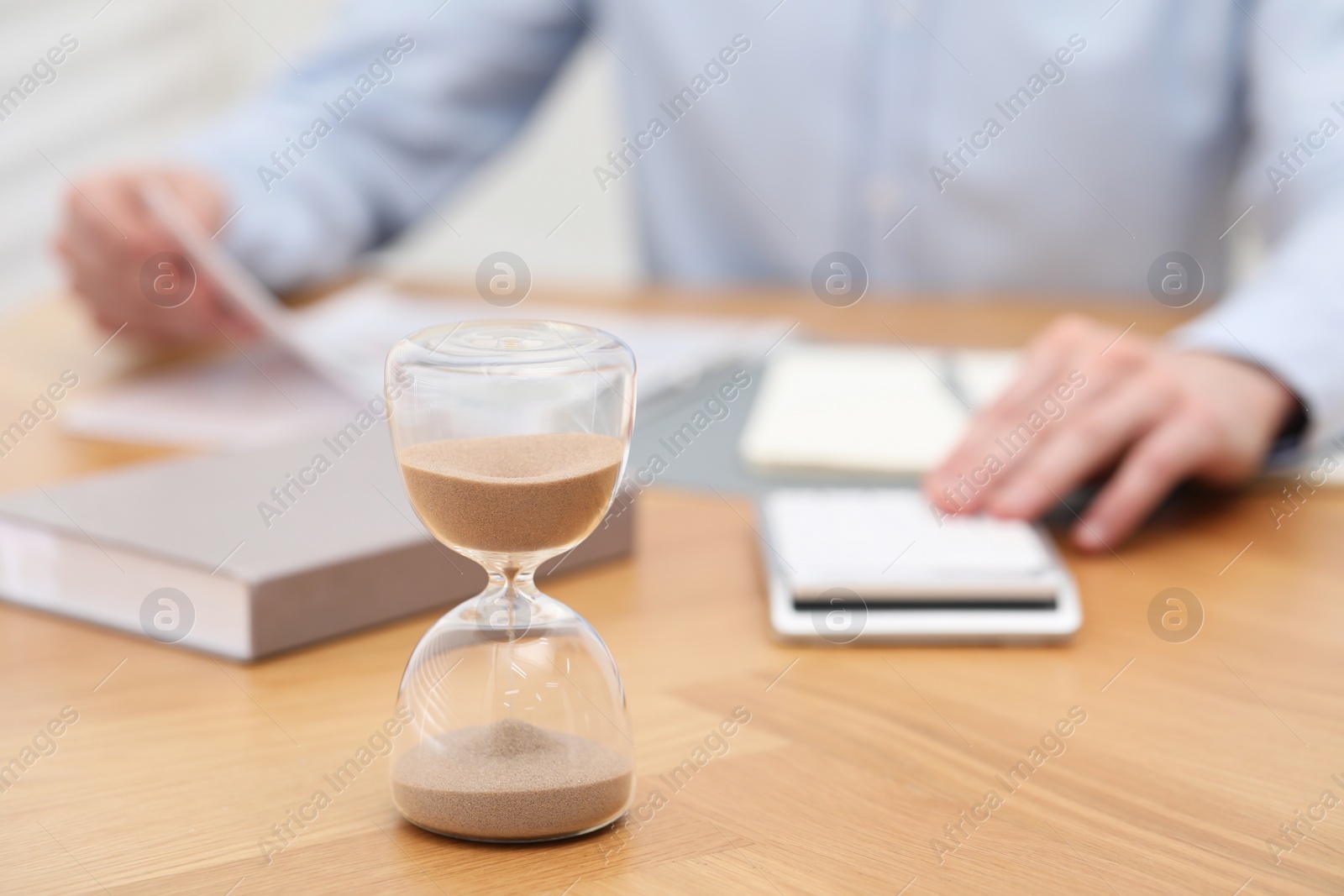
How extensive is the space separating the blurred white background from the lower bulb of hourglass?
235 cm

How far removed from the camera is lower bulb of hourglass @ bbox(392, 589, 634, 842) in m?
0.51

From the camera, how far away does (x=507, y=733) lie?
52cm

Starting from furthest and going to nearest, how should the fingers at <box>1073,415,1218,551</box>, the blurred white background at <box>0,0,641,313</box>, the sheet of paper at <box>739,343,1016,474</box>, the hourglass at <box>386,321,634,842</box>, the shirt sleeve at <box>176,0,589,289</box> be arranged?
the blurred white background at <box>0,0,641,313</box> < the shirt sleeve at <box>176,0,589,289</box> < the sheet of paper at <box>739,343,1016,474</box> < the fingers at <box>1073,415,1218,551</box> < the hourglass at <box>386,321,634,842</box>

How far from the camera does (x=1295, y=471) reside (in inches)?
41.1

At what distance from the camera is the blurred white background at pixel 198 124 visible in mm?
2994

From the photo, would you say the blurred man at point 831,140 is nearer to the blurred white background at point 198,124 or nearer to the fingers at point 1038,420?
the fingers at point 1038,420

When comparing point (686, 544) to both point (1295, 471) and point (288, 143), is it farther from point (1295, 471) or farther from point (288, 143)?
point (288, 143)

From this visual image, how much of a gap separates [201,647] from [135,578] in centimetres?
6

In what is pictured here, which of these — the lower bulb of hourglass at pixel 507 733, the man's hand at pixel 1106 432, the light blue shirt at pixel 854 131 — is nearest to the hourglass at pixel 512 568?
the lower bulb of hourglass at pixel 507 733

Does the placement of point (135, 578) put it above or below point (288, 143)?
below

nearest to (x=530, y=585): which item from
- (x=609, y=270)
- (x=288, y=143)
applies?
(x=288, y=143)

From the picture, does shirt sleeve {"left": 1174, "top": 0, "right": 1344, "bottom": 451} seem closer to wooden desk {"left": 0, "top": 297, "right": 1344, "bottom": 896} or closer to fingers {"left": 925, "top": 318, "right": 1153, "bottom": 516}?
fingers {"left": 925, "top": 318, "right": 1153, "bottom": 516}

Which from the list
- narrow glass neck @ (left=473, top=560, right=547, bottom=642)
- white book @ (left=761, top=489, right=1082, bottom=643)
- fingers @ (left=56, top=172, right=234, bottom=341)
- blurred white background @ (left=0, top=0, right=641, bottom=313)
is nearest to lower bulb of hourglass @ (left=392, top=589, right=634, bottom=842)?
narrow glass neck @ (left=473, top=560, right=547, bottom=642)

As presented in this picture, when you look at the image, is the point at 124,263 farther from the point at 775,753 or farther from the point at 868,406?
the point at 775,753
